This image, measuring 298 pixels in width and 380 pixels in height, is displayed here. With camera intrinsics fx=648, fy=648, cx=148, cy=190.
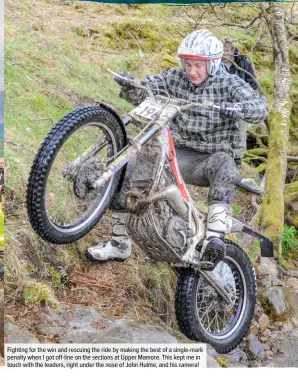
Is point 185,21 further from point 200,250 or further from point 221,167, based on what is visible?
point 200,250

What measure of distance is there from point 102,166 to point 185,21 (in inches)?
53.1

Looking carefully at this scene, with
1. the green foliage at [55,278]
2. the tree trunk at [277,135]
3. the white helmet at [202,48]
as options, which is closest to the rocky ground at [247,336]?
the green foliage at [55,278]

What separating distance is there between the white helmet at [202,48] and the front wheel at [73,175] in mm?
501

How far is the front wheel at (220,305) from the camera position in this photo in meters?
3.18

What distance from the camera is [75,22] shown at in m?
3.63

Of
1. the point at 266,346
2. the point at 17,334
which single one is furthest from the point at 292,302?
the point at 17,334

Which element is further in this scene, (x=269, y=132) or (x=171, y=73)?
(x=269, y=132)

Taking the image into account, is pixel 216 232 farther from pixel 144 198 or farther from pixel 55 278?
pixel 55 278

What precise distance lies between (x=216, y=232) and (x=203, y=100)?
0.62 m

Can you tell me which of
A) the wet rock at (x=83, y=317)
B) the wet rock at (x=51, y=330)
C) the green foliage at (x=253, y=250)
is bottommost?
the wet rock at (x=51, y=330)

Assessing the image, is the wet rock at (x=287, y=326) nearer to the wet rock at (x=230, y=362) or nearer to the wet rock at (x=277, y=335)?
the wet rock at (x=277, y=335)

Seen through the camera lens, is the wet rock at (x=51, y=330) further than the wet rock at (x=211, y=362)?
No

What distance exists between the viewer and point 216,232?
3066 mm

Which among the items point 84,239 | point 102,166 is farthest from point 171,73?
point 84,239
